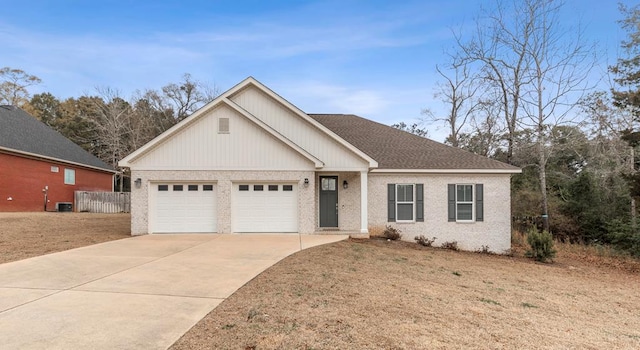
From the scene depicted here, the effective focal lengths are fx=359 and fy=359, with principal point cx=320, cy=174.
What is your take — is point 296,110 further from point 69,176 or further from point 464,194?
point 69,176

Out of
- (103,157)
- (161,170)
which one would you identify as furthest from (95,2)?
(103,157)

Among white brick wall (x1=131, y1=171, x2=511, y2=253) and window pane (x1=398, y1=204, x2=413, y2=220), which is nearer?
white brick wall (x1=131, y1=171, x2=511, y2=253)

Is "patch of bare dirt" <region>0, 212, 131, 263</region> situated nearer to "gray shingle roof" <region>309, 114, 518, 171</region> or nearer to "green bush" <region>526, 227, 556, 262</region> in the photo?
"gray shingle roof" <region>309, 114, 518, 171</region>

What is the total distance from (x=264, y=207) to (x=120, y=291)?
774 cm

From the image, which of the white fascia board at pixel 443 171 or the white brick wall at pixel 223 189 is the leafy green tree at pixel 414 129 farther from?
the white brick wall at pixel 223 189

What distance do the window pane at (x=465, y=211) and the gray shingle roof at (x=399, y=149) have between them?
160cm

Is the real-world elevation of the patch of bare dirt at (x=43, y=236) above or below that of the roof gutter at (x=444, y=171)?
below

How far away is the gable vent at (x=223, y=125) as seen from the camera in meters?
13.3

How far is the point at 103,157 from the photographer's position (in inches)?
1533

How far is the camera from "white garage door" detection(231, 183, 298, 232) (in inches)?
528

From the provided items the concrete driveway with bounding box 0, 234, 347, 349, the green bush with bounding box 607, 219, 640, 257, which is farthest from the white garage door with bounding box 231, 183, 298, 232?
the green bush with bounding box 607, 219, 640, 257

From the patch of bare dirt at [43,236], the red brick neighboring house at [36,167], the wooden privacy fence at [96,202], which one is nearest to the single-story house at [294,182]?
the patch of bare dirt at [43,236]

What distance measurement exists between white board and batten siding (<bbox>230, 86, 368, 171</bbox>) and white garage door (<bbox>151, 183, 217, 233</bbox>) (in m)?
3.73

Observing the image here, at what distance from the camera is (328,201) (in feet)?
48.8
